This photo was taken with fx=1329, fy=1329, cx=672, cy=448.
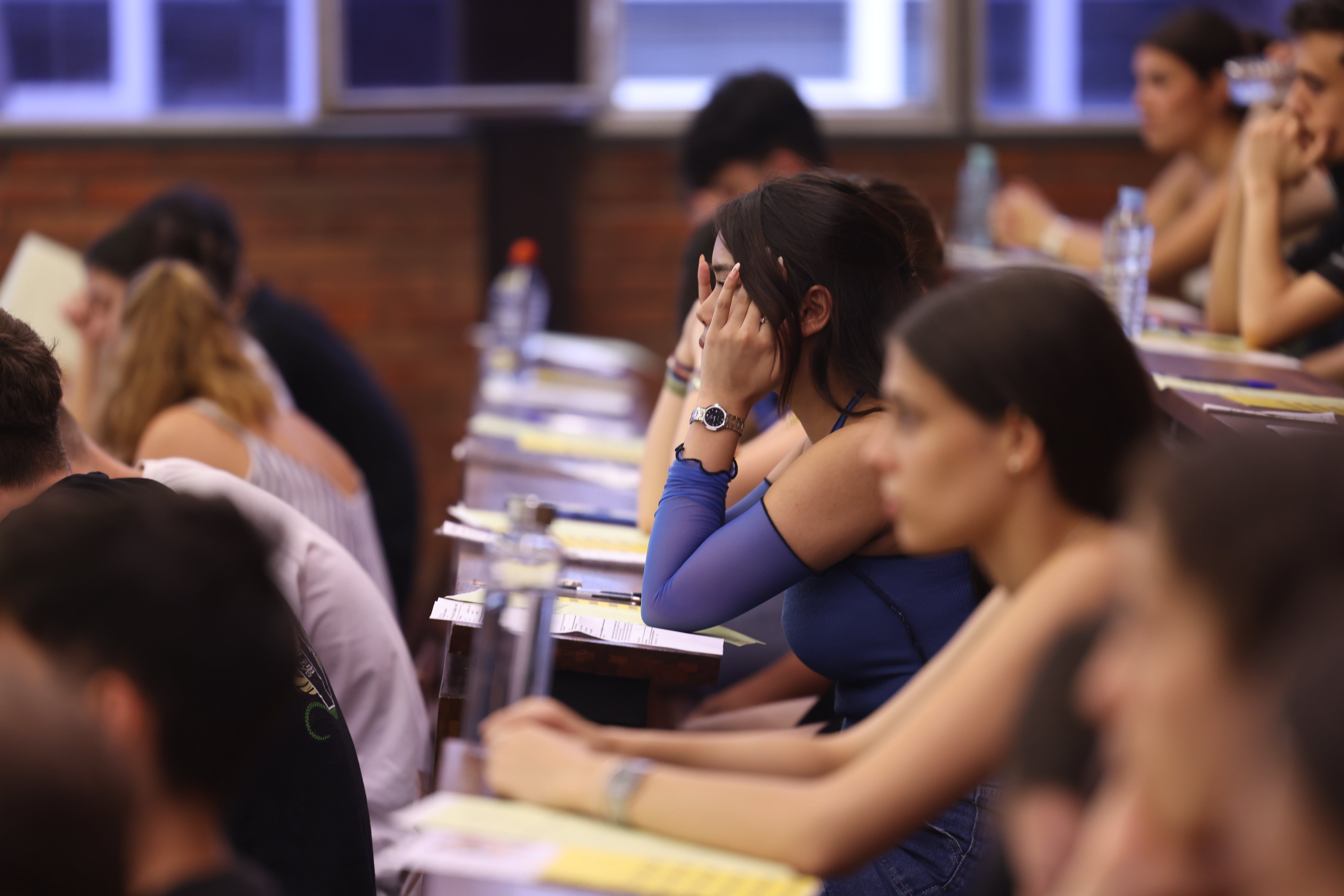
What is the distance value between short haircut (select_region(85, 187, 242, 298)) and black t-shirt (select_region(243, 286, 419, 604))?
0.53ft

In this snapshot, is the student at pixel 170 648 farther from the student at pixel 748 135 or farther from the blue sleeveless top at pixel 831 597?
the student at pixel 748 135

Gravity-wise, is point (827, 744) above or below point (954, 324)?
below

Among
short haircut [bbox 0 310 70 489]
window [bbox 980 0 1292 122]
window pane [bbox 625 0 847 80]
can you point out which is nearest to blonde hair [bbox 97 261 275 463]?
short haircut [bbox 0 310 70 489]

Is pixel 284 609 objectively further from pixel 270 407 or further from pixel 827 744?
pixel 270 407

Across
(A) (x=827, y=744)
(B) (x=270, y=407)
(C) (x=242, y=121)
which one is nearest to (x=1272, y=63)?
(B) (x=270, y=407)

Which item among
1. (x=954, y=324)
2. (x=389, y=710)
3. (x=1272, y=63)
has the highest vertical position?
(x=1272, y=63)

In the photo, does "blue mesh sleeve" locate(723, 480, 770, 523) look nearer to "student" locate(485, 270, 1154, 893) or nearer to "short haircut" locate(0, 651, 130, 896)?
"student" locate(485, 270, 1154, 893)

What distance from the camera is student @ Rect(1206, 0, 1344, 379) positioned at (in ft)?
7.59

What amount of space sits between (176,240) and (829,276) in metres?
1.97

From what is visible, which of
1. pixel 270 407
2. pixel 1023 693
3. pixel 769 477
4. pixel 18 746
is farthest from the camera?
pixel 270 407

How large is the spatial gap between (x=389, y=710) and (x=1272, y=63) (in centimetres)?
238

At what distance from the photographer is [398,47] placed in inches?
161

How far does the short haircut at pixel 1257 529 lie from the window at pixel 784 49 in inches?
161

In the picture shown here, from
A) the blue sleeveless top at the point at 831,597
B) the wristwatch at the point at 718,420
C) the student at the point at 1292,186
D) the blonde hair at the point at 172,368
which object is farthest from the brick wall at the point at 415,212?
the blue sleeveless top at the point at 831,597
